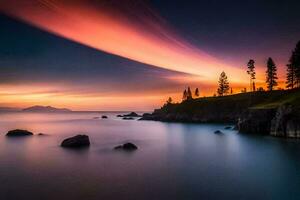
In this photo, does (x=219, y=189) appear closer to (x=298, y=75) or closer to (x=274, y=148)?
(x=274, y=148)

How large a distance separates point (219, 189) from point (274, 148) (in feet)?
105

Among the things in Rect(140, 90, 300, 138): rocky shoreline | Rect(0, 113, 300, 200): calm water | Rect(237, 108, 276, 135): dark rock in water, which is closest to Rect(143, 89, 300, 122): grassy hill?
Rect(140, 90, 300, 138): rocky shoreline

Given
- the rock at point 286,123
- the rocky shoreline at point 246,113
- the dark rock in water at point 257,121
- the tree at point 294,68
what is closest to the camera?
the rock at point 286,123

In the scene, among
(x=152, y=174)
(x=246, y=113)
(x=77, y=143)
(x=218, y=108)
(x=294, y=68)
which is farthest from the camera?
(x=218, y=108)

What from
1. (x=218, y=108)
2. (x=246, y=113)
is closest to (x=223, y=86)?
(x=218, y=108)

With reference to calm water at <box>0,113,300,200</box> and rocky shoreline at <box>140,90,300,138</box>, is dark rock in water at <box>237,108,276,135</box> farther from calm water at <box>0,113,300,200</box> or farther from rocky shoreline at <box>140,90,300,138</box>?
calm water at <box>0,113,300,200</box>

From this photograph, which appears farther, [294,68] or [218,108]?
[218,108]

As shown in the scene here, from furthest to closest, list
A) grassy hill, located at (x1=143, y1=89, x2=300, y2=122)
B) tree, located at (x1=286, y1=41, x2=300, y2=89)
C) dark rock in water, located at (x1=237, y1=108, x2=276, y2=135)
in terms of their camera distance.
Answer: grassy hill, located at (x1=143, y1=89, x2=300, y2=122), tree, located at (x1=286, y1=41, x2=300, y2=89), dark rock in water, located at (x1=237, y1=108, x2=276, y2=135)

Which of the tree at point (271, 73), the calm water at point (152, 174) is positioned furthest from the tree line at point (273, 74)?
the calm water at point (152, 174)

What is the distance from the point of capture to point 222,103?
154375 millimetres

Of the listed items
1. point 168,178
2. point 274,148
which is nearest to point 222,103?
point 274,148

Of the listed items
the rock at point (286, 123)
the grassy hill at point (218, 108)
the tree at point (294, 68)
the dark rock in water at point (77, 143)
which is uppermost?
the tree at point (294, 68)

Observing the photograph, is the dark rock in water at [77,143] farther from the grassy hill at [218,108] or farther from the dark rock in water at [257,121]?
the grassy hill at [218,108]

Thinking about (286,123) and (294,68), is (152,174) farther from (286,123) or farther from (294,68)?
(294,68)
